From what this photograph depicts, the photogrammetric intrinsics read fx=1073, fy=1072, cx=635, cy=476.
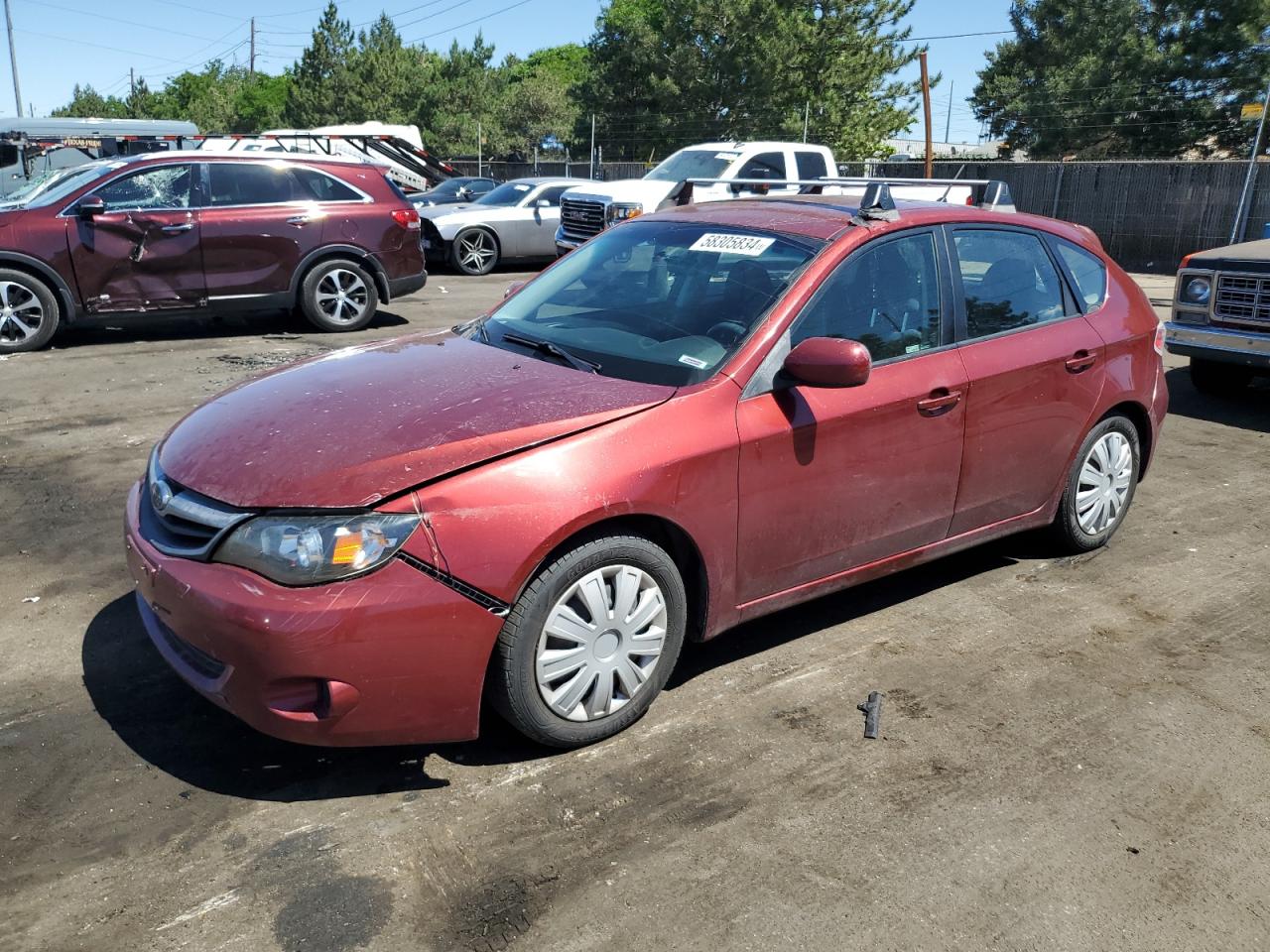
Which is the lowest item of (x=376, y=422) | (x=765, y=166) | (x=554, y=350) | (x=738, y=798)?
(x=738, y=798)

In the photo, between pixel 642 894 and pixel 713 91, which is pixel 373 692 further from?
pixel 713 91

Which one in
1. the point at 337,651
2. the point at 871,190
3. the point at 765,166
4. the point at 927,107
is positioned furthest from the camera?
the point at 927,107

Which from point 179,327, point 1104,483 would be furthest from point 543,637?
point 179,327

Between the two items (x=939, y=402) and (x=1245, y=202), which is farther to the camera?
(x=1245, y=202)

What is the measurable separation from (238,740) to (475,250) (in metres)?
14.6

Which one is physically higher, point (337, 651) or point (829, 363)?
point (829, 363)

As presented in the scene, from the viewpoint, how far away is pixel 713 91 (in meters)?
45.2

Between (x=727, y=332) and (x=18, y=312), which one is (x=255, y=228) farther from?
(x=727, y=332)

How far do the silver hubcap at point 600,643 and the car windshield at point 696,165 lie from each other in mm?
13066

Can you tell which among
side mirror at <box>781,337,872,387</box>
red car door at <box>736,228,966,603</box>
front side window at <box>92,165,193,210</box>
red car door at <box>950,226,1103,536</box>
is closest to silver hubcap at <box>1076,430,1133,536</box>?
red car door at <box>950,226,1103,536</box>

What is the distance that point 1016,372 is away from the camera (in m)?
4.48

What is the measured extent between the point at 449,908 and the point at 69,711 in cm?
174

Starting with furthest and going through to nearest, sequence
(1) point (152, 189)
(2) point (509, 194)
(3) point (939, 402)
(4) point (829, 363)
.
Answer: (2) point (509, 194) → (1) point (152, 189) → (3) point (939, 402) → (4) point (829, 363)

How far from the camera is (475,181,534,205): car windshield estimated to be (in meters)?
18.0
